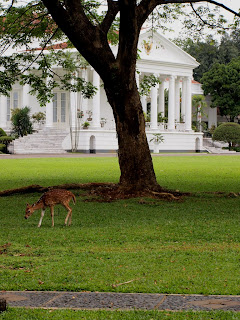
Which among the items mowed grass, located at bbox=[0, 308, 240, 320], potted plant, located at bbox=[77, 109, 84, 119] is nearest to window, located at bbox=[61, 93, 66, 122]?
potted plant, located at bbox=[77, 109, 84, 119]

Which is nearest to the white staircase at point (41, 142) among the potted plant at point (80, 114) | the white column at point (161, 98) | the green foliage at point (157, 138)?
the potted plant at point (80, 114)

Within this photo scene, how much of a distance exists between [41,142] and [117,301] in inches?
1818

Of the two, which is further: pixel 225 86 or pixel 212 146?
pixel 225 86

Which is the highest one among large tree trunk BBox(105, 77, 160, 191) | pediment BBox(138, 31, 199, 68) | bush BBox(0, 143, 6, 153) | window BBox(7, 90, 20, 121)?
pediment BBox(138, 31, 199, 68)

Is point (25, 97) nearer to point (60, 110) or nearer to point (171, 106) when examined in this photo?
point (60, 110)

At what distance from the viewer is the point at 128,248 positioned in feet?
26.5

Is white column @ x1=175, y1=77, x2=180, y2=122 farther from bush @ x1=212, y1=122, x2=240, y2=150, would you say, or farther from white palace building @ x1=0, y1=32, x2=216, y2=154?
bush @ x1=212, y1=122, x2=240, y2=150

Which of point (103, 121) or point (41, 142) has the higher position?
point (103, 121)

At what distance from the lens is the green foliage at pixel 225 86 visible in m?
68.2

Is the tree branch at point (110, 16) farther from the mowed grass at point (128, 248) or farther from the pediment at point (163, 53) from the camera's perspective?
the pediment at point (163, 53)

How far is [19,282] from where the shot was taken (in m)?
6.08

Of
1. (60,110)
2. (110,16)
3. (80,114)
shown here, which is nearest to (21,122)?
(80,114)

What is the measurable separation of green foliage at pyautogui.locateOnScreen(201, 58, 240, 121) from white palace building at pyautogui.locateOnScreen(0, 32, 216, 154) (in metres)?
7.80

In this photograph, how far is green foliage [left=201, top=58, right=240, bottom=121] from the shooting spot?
68.2 m
